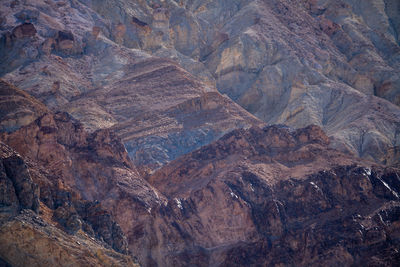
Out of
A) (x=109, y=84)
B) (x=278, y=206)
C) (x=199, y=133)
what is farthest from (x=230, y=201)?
(x=109, y=84)

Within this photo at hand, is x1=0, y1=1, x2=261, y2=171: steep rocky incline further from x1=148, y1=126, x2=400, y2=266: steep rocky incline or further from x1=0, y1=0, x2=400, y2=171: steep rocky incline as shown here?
x1=148, y1=126, x2=400, y2=266: steep rocky incline

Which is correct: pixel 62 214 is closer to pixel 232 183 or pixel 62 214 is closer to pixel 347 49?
pixel 232 183

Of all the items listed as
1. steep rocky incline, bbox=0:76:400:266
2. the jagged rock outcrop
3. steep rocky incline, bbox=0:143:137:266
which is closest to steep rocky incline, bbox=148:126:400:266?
steep rocky incline, bbox=0:76:400:266

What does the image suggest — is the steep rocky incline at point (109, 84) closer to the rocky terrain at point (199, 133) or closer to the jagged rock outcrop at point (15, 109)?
the rocky terrain at point (199, 133)

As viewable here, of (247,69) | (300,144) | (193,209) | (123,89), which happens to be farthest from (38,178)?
(247,69)

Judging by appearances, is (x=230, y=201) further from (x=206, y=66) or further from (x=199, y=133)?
(x=206, y=66)

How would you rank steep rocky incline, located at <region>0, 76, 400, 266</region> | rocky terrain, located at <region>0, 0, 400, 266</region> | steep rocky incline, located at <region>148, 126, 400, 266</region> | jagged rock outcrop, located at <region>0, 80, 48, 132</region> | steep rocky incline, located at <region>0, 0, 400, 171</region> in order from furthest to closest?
steep rocky incline, located at <region>0, 0, 400, 171</region> < jagged rock outcrop, located at <region>0, 80, 48, 132</region> < steep rocky incline, located at <region>148, 126, 400, 266</region> < steep rocky incline, located at <region>0, 76, 400, 266</region> < rocky terrain, located at <region>0, 0, 400, 266</region>
